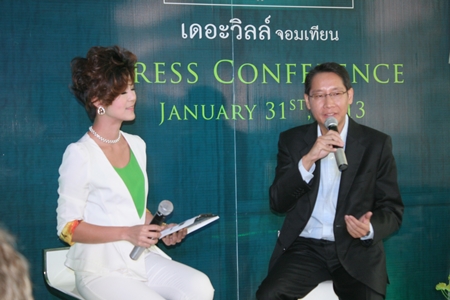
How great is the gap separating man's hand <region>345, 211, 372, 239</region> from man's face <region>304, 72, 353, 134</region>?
572 mm

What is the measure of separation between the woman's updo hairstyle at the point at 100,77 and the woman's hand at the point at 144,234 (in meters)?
0.64

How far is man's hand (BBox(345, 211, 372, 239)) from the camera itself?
8.96 ft

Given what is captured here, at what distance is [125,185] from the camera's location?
9.06 feet

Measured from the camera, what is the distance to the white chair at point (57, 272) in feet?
9.97

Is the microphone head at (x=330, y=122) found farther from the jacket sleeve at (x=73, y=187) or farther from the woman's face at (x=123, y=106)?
the jacket sleeve at (x=73, y=187)

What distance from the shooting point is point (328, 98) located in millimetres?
3066

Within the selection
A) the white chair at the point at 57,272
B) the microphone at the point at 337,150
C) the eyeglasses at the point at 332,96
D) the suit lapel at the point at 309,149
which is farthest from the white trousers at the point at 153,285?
the eyeglasses at the point at 332,96

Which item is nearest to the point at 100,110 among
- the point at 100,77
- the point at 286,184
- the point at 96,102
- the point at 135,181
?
the point at 96,102

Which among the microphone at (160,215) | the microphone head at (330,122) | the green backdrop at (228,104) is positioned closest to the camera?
the microphone at (160,215)

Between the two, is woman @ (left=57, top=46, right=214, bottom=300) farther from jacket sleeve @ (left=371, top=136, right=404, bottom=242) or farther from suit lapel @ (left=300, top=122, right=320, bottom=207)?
jacket sleeve @ (left=371, top=136, right=404, bottom=242)

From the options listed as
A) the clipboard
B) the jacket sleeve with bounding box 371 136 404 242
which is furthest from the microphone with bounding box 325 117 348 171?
the clipboard

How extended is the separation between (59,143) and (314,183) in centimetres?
156

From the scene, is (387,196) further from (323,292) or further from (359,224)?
(323,292)

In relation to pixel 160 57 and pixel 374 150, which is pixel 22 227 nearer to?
pixel 160 57
